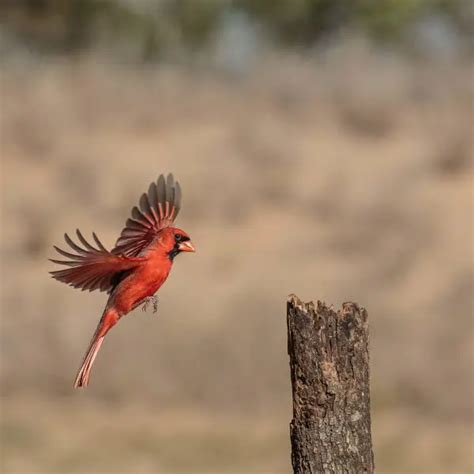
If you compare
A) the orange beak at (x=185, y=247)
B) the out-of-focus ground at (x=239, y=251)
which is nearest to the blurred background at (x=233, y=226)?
the out-of-focus ground at (x=239, y=251)

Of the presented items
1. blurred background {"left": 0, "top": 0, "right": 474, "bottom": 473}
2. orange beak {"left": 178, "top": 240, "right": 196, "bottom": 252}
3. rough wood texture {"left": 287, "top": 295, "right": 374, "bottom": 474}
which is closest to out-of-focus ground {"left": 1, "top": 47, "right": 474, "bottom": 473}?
blurred background {"left": 0, "top": 0, "right": 474, "bottom": 473}

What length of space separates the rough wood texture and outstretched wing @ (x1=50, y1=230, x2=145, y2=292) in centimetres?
91

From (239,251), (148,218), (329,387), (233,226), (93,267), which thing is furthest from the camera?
(233,226)

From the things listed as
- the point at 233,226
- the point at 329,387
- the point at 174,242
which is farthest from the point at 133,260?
the point at 233,226

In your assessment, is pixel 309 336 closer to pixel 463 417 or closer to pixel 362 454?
pixel 362 454

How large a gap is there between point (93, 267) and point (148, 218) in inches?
13.9

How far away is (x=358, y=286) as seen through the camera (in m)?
17.9

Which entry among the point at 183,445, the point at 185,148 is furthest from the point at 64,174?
the point at 183,445

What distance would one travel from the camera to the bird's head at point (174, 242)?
221 inches

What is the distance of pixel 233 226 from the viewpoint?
71.7 ft

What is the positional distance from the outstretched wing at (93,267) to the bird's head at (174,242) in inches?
5.1

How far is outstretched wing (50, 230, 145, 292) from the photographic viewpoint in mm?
5496

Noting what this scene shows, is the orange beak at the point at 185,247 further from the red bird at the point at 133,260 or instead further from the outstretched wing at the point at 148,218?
the outstretched wing at the point at 148,218

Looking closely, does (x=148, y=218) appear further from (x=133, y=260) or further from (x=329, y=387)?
(x=329, y=387)
